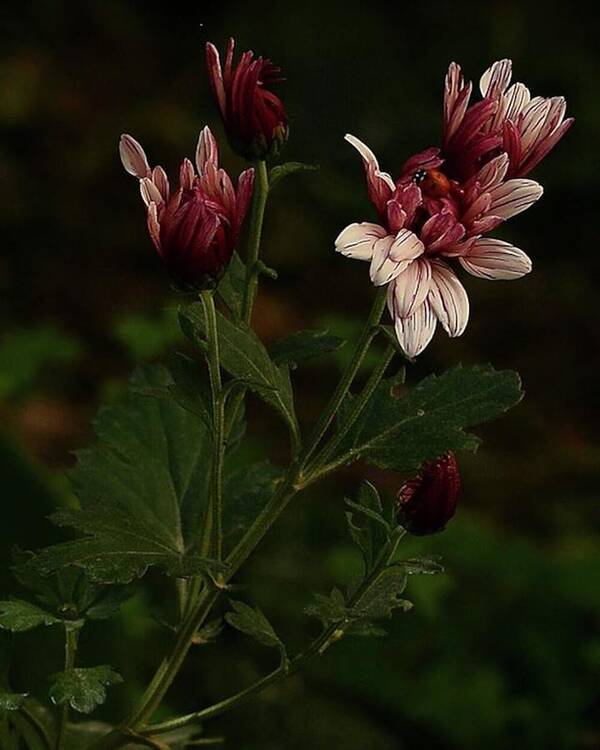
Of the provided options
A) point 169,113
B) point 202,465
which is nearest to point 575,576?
point 202,465

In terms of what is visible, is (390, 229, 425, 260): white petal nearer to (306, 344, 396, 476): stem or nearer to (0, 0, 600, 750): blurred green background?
(306, 344, 396, 476): stem

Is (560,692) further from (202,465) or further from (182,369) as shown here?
(182,369)

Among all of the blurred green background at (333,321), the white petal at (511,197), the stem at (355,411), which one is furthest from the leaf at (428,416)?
the blurred green background at (333,321)

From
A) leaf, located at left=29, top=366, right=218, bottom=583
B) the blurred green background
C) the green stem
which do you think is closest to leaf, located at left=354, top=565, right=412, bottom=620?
the green stem

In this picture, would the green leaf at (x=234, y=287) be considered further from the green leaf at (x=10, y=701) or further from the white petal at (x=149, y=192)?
the green leaf at (x=10, y=701)

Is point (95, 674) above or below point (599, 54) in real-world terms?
below
